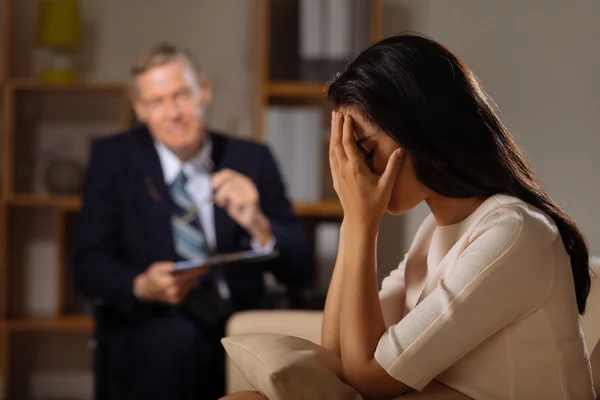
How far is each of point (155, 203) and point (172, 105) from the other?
33 cm

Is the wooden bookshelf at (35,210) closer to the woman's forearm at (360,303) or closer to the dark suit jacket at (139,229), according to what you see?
the dark suit jacket at (139,229)

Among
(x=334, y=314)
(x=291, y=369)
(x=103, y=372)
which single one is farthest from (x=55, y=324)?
(x=291, y=369)

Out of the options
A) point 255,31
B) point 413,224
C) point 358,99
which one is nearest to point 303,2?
point 255,31

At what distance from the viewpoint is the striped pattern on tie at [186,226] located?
287 cm

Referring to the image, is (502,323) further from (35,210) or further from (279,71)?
(35,210)

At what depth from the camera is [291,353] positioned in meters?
1.35

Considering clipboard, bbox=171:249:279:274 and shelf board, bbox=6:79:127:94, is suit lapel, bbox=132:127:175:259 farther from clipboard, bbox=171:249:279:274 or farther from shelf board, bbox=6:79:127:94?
shelf board, bbox=6:79:127:94

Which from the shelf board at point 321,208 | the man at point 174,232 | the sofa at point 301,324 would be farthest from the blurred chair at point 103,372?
the shelf board at point 321,208

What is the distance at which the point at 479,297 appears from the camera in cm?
123

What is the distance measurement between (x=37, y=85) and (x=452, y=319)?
2.61 metres

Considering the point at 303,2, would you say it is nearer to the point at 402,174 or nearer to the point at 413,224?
the point at 413,224

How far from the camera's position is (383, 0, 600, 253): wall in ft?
8.36

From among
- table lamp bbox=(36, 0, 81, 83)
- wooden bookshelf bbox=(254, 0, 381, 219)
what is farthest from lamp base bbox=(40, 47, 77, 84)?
wooden bookshelf bbox=(254, 0, 381, 219)

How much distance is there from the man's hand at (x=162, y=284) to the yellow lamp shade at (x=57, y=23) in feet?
3.92
